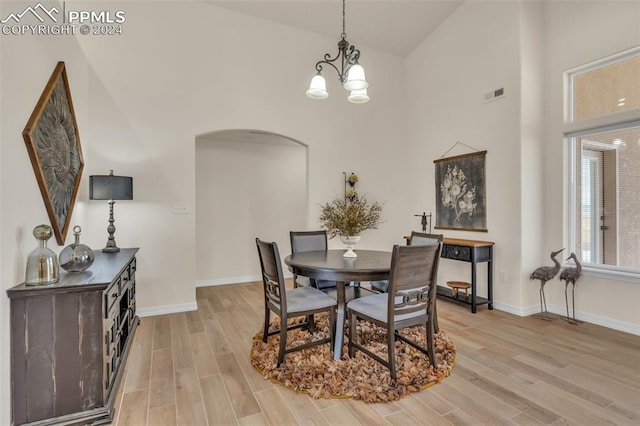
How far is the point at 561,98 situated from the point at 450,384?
3354 mm

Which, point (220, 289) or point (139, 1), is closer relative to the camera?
point (139, 1)

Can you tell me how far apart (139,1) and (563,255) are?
559 centimetres

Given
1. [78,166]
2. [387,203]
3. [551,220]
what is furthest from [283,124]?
[551,220]

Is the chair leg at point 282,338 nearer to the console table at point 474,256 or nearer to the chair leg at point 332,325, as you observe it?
the chair leg at point 332,325

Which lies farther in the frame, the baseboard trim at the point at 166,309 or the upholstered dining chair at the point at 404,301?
the baseboard trim at the point at 166,309

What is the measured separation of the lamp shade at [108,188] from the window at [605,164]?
4715 mm

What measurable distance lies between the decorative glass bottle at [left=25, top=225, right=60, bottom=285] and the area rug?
1.48 metres

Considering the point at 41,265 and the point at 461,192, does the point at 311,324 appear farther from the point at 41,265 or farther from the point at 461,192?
the point at 461,192

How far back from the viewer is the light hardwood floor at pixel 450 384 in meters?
1.89

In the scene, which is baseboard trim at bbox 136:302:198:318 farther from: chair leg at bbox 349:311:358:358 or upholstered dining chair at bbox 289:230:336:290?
chair leg at bbox 349:311:358:358

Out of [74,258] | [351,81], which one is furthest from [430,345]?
[74,258]

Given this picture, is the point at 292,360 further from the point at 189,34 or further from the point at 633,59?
the point at 633,59

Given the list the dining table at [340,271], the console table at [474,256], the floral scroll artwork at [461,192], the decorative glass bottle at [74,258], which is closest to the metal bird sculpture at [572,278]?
the console table at [474,256]

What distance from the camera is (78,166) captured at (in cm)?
297
